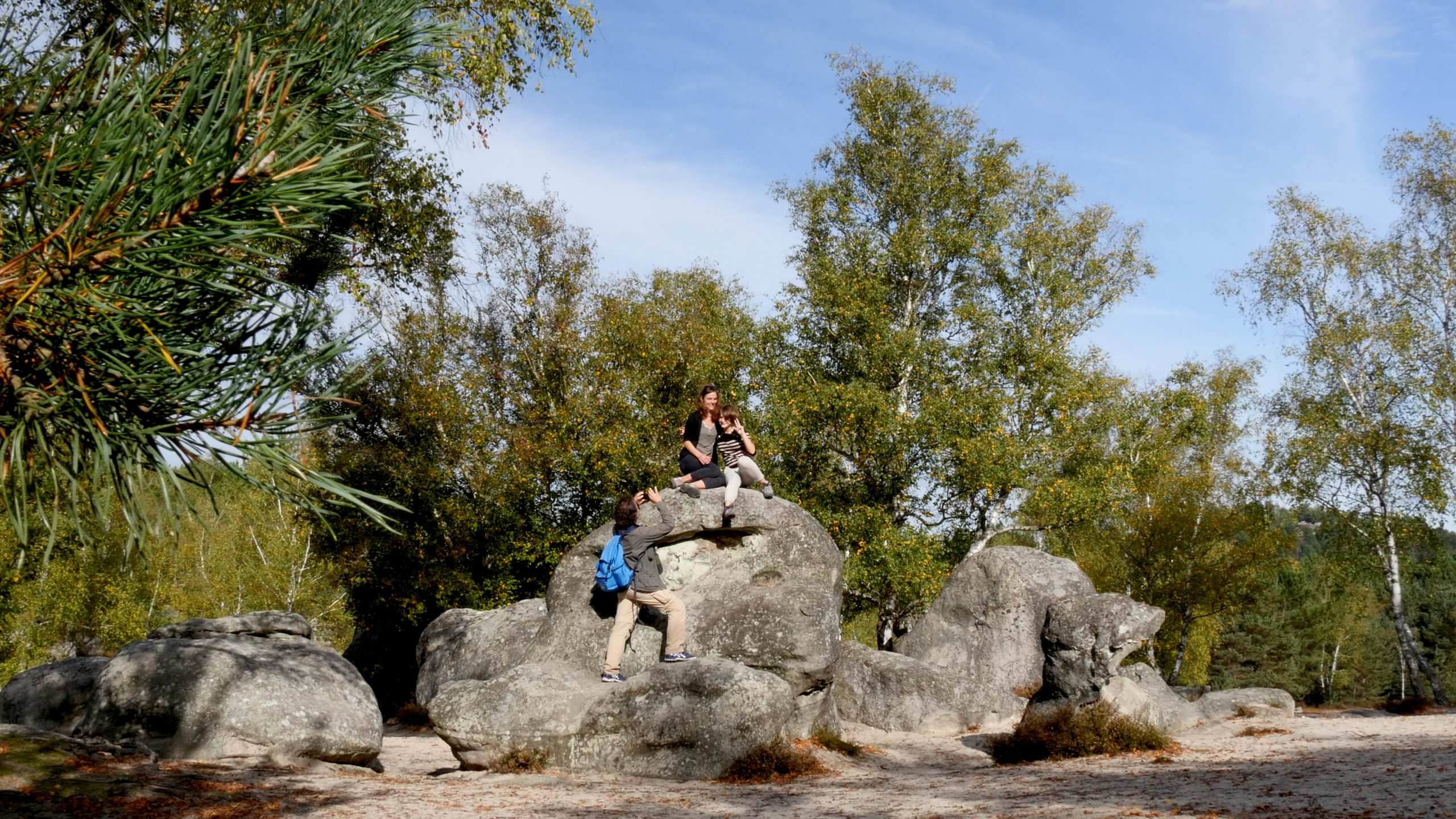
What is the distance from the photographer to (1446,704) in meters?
20.0

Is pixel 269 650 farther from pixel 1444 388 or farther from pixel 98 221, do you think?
pixel 1444 388

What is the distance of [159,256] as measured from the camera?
411 centimetres

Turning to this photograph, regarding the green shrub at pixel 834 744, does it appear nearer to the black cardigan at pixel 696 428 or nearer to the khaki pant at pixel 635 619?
the khaki pant at pixel 635 619

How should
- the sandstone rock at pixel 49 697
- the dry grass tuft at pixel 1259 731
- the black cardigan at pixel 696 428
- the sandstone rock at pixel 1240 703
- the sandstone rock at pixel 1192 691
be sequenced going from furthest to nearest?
the sandstone rock at pixel 1192 691 < the sandstone rock at pixel 1240 703 < the black cardigan at pixel 696 428 < the dry grass tuft at pixel 1259 731 < the sandstone rock at pixel 49 697

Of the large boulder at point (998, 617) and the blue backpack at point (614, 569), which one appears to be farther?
the large boulder at point (998, 617)

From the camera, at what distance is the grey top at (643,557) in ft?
40.2

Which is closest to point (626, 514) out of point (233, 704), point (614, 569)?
point (614, 569)

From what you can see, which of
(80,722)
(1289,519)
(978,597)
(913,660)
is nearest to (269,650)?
→ (80,722)

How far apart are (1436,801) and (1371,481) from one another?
19.3 m

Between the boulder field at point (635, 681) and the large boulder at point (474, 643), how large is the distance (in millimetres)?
43

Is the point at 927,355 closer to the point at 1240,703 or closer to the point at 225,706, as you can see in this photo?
the point at 1240,703

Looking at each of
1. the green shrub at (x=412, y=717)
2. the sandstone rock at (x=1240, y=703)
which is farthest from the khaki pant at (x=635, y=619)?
the green shrub at (x=412, y=717)

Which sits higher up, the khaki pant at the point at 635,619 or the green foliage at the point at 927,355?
the green foliage at the point at 927,355

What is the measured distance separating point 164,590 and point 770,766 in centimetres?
3555
